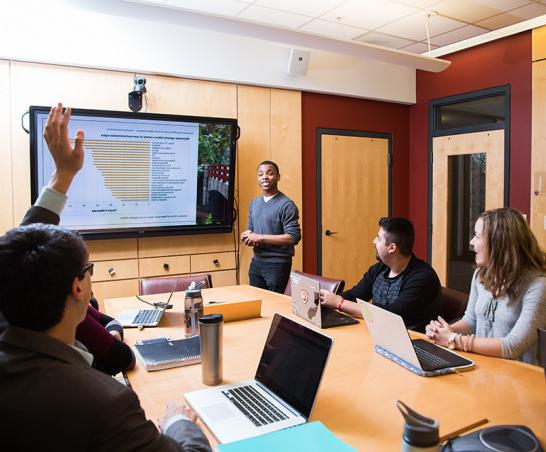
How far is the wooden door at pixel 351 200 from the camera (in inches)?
208

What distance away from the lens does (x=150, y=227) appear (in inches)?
162

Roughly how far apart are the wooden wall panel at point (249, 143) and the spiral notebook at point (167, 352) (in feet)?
8.75

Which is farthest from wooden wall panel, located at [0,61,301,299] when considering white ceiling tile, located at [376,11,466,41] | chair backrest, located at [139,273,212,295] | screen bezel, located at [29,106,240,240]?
white ceiling tile, located at [376,11,466,41]

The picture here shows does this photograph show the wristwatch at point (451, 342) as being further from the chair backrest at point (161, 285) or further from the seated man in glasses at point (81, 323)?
the chair backrest at point (161, 285)

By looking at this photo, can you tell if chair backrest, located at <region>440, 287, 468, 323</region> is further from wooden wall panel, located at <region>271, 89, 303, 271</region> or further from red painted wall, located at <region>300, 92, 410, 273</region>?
red painted wall, located at <region>300, 92, 410, 273</region>

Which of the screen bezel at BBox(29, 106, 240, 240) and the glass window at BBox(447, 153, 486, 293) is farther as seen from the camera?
the glass window at BBox(447, 153, 486, 293)

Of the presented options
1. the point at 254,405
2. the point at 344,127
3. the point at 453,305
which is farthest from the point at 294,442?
the point at 344,127

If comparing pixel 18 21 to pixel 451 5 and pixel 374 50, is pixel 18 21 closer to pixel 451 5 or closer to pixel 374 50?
pixel 374 50

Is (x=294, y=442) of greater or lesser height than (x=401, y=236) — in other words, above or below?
below

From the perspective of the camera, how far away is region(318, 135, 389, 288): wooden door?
208 inches

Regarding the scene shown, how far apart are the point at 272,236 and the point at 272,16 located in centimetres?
206

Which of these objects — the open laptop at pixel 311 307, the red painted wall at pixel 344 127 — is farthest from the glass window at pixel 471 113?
the open laptop at pixel 311 307

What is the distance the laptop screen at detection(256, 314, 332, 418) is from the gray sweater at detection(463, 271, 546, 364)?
908 millimetres

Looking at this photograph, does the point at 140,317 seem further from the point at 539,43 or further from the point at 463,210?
the point at 539,43
